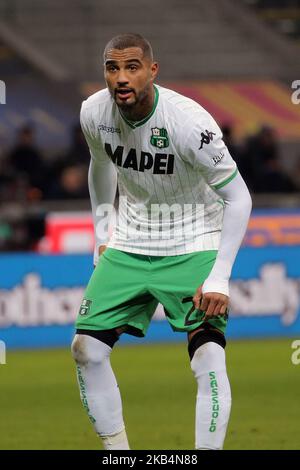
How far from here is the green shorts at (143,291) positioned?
659 cm

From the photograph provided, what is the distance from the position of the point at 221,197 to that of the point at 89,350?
107cm

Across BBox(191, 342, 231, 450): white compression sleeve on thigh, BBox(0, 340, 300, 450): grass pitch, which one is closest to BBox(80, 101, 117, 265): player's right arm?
BBox(191, 342, 231, 450): white compression sleeve on thigh

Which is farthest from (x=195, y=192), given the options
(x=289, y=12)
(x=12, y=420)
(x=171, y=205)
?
(x=289, y=12)

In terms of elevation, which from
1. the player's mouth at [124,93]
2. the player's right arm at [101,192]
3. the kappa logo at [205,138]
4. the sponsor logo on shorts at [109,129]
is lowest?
the player's right arm at [101,192]

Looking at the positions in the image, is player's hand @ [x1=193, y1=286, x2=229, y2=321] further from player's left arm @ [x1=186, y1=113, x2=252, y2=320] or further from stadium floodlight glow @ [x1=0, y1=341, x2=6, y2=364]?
stadium floodlight glow @ [x1=0, y1=341, x2=6, y2=364]

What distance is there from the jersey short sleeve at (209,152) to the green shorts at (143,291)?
51cm

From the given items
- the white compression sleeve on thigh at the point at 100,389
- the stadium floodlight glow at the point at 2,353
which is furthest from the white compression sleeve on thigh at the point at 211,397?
the stadium floodlight glow at the point at 2,353

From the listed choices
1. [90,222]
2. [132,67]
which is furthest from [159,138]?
[90,222]

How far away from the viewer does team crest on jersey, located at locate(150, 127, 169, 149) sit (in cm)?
650

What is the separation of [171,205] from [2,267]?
25.5 ft

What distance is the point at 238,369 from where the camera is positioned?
12148mm

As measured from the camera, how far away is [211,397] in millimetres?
6332

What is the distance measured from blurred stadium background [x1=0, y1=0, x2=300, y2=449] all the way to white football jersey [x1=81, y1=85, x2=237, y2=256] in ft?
5.60

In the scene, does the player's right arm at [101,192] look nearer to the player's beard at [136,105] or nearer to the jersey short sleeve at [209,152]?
the player's beard at [136,105]
